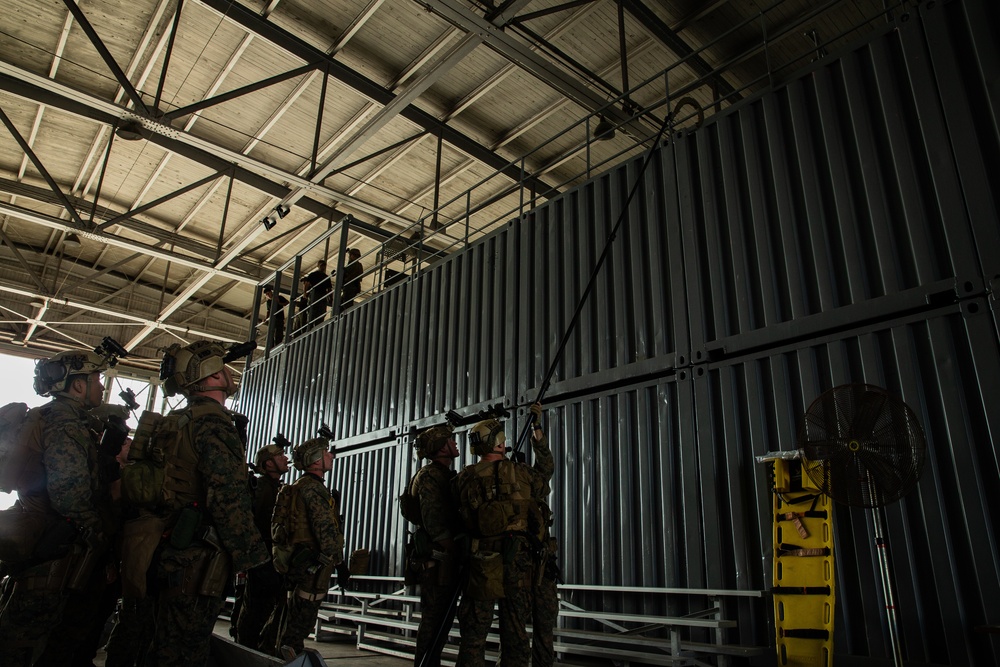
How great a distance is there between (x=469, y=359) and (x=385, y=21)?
20.4 feet

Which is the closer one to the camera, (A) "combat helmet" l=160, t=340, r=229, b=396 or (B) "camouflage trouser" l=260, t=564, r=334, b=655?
(A) "combat helmet" l=160, t=340, r=229, b=396

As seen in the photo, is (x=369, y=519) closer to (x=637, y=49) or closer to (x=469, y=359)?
(x=469, y=359)

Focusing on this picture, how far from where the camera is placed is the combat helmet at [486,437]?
5.05 metres

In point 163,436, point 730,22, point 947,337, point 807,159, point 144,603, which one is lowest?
point 144,603

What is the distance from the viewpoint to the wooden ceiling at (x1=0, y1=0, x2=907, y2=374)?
9922 mm

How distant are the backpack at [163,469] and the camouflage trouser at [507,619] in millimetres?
2141

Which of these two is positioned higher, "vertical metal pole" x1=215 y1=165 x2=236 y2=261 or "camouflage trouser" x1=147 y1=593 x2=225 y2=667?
"vertical metal pole" x1=215 y1=165 x2=236 y2=261

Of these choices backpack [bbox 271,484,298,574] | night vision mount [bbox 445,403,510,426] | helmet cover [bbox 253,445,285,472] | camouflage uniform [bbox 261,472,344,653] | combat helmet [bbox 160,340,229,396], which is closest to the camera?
combat helmet [bbox 160,340,229,396]

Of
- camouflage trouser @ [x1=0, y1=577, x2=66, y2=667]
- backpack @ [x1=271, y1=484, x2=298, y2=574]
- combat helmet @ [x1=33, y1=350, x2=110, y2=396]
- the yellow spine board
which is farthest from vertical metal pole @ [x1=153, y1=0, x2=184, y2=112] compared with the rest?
the yellow spine board

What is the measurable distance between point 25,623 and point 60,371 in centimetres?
173

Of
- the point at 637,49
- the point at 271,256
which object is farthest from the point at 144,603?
the point at 271,256

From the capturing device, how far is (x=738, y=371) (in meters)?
5.25

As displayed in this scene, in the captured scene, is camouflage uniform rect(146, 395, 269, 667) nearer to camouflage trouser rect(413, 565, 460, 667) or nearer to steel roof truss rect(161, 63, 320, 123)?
camouflage trouser rect(413, 565, 460, 667)

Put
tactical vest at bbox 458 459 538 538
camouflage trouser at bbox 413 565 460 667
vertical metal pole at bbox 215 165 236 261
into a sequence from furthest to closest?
1. vertical metal pole at bbox 215 165 236 261
2. camouflage trouser at bbox 413 565 460 667
3. tactical vest at bbox 458 459 538 538
